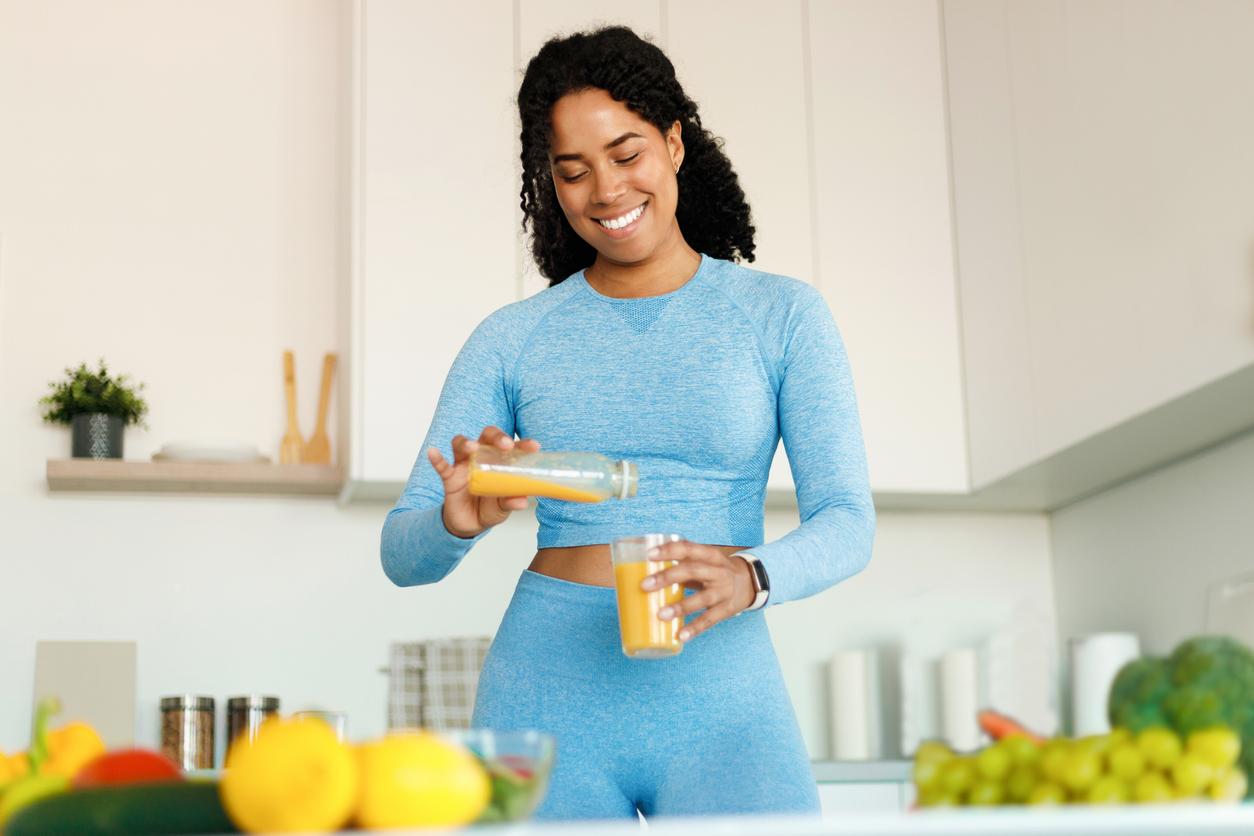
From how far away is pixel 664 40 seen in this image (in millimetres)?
3477

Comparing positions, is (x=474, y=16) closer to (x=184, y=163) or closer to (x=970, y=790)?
(x=184, y=163)

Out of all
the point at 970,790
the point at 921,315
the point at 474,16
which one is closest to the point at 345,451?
the point at 474,16

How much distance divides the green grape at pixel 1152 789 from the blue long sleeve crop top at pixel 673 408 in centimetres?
71

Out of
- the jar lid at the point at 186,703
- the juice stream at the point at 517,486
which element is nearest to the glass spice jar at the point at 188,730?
the jar lid at the point at 186,703

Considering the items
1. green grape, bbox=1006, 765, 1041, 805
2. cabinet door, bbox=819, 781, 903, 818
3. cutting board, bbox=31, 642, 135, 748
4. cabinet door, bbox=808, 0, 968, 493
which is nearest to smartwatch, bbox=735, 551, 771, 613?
green grape, bbox=1006, 765, 1041, 805

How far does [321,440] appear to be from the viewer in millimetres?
3449

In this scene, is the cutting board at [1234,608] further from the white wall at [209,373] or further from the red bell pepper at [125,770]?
the white wall at [209,373]

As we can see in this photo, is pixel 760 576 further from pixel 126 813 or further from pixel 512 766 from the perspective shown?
pixel 126 813

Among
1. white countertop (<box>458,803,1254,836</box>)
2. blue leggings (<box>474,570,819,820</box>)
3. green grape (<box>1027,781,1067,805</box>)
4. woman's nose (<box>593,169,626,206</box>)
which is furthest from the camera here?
woman's nose (<box>593,169,626,206</box>)

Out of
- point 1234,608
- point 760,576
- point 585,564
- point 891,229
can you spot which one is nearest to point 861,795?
point 891,229

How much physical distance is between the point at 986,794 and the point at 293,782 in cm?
35

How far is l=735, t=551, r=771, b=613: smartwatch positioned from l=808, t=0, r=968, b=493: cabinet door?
2042mm

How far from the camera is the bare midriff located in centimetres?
159

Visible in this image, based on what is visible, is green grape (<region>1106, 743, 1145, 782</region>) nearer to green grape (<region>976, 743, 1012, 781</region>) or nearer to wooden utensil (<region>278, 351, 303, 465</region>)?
green grape (<region>976, 743, 1012, 781</region>)
